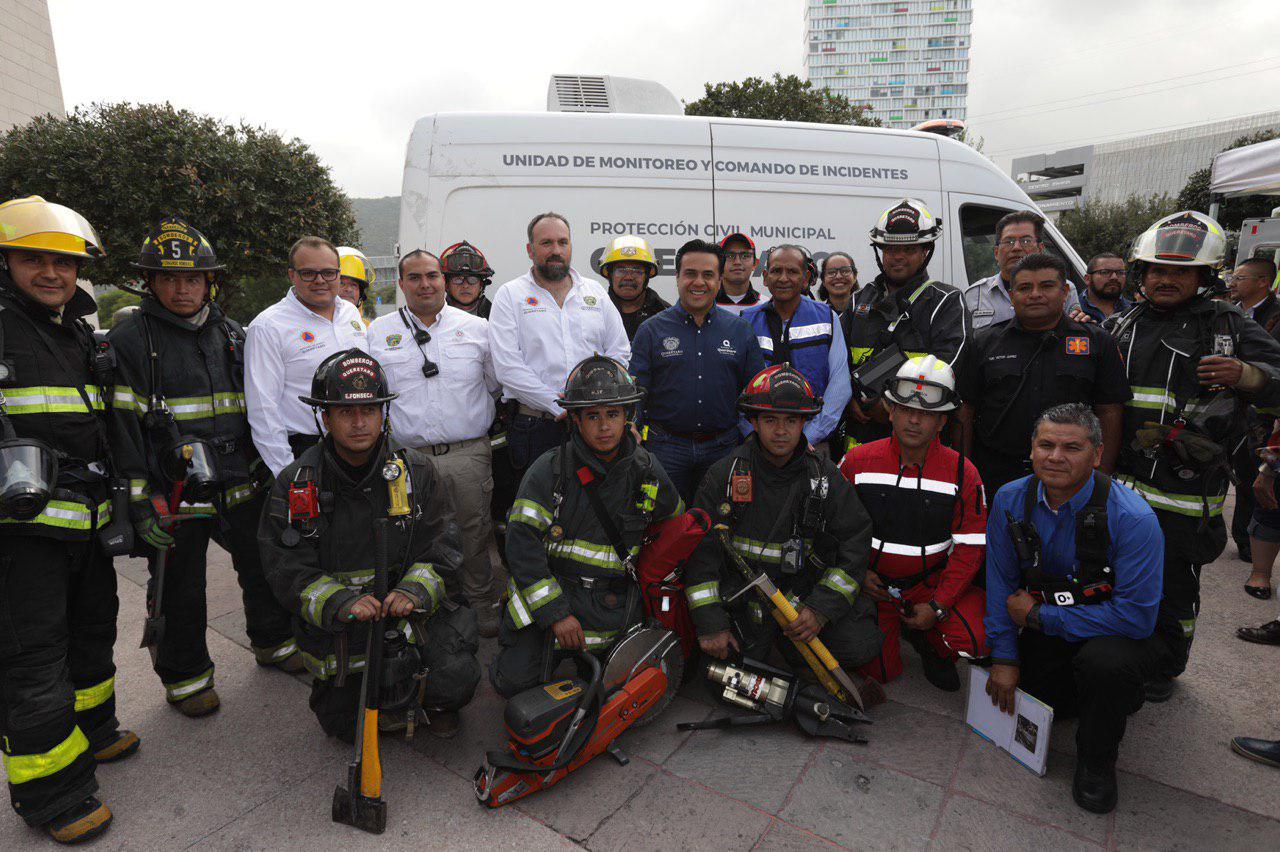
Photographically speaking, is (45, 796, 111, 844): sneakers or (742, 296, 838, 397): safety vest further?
(742, 296, 838, 397): safety vest

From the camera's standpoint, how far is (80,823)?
2.27 metres

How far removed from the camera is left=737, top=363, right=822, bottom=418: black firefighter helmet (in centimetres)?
295

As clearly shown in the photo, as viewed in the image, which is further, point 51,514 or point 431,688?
point 431,688

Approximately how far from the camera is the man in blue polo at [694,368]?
11.8 feet

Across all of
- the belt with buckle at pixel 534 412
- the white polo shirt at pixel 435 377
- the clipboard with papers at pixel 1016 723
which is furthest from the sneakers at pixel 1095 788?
the white polo shirt at pixel 435 377

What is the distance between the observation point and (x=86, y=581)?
2.56m

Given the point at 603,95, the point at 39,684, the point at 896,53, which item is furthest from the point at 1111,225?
the point at 896,53

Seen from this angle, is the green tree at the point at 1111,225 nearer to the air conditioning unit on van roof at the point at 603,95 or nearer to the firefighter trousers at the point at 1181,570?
the air conditioning unit on van roof at the point at 603,95

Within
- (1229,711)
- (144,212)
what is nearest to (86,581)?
(1229,711)

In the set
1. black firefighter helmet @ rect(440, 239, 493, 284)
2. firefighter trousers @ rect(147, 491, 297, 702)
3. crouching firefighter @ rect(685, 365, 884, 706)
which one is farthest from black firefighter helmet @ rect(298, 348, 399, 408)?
black firefighter helmet @ rect(440, 239, 493, 284)

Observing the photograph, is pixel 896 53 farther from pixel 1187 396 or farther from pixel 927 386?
pixel 927 386

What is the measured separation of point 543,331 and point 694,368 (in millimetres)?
928

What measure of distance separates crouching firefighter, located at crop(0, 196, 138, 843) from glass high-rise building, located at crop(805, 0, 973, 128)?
120600 millimetres

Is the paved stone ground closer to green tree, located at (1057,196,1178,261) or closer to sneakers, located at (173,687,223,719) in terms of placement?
sneakers, located at (173,687,223,719)
